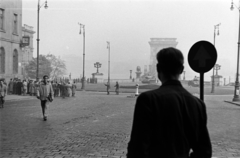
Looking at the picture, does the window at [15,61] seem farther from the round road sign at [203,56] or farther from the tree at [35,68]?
the round road sign at [203,56]

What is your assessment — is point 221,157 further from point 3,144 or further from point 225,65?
point 225,65

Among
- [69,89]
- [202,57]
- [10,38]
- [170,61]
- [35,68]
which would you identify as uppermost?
[10,38]

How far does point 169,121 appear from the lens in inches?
82.0

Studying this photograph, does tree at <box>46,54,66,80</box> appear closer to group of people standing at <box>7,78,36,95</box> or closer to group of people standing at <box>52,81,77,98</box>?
group of people standing at <box>7,78,36,95</box>

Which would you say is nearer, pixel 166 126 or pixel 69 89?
pixel 166 126

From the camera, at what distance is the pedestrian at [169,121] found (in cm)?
204

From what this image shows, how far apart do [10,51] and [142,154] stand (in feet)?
102

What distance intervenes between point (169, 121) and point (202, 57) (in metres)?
2.28

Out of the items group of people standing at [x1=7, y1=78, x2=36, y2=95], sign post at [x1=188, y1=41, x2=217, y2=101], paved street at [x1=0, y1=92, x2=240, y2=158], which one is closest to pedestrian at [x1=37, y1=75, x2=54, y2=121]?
paved street at [x1=0, y1=92, x2=240, y2=158]

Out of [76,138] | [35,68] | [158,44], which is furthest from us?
[158,44]

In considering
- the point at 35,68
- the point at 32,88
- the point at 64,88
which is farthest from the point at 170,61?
the point at 35,68

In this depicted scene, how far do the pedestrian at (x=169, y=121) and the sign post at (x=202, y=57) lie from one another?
1.95 meters

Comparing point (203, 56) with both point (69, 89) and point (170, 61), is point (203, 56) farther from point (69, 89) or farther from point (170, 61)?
point (69, 89)

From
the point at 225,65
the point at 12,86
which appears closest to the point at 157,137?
the point at 12,86
